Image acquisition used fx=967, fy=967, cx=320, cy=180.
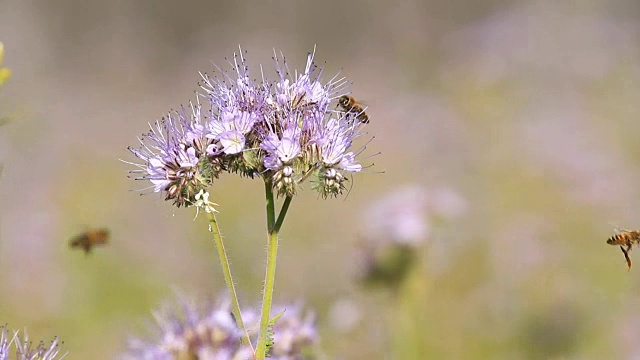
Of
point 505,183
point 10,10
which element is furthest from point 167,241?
point 10,10

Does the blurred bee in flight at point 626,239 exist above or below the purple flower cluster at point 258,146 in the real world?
above

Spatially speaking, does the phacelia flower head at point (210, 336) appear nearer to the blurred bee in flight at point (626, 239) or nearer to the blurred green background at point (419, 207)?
the blurred green background at point (419, 207)

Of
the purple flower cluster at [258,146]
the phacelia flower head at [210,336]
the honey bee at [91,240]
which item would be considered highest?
the honey bee at [91,240]

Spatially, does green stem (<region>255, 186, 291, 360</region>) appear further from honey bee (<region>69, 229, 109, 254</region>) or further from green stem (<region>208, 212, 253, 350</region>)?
honey bee (<region>69, 229, 109, 254</region>)

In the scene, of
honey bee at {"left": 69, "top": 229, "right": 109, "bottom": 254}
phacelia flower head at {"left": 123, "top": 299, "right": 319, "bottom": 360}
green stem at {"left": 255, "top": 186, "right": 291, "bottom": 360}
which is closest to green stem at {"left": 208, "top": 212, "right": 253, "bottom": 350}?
green stem at {"left": 255, "top": 186, "right": 291, "bottom": 360}

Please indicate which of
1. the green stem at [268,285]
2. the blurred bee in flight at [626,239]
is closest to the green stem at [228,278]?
the green stem at [268,285]

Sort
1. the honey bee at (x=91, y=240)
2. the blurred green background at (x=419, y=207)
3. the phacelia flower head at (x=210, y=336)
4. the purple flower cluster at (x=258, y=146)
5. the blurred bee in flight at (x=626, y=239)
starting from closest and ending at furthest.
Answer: the purple flower cluster at (x=258, y=146)
the phacelia flower head at (x=210, y=336)
the blurred bee in flight at (x=626, y=239)
the honey bee at (x=91, y=240)
the blurred green background at (x=419, y=207)
